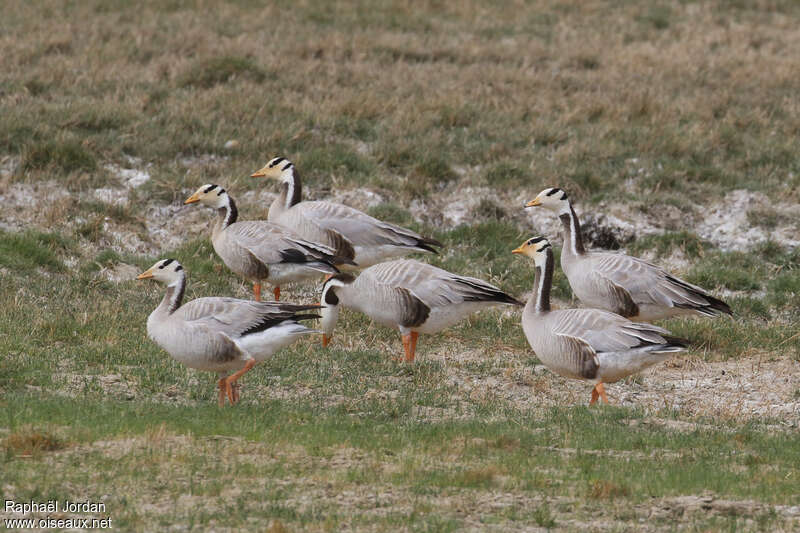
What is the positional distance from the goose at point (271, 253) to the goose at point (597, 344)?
3.22 meters

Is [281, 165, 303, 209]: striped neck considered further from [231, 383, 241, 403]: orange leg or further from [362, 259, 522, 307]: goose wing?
[231, 383, 241, 403]: orange leg

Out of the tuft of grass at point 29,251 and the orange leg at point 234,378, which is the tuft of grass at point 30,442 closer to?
the orange leg at point 234,378

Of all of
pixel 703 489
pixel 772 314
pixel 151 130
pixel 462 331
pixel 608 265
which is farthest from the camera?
pixel 151 130

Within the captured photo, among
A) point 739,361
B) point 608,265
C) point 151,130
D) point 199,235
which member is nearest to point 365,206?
point 199,235

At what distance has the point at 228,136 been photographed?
61.2 feet

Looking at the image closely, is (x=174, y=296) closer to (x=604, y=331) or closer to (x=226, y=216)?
(x=226, y=216)

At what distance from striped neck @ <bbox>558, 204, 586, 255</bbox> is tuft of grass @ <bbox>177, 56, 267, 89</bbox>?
895cm

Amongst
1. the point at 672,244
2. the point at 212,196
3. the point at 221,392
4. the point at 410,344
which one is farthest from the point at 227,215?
the point at 672,244

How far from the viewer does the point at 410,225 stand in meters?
16.9

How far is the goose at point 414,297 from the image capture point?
1255 centimetres

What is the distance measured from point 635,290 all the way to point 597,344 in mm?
1910

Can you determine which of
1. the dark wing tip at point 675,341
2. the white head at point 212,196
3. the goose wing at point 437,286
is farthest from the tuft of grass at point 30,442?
the white head at point 212,196

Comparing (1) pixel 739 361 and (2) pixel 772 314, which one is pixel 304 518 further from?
(2) pixel 772 314

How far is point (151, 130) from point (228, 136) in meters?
1.25
